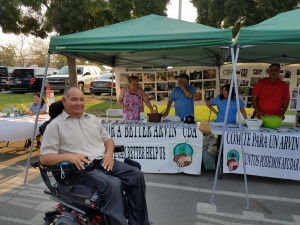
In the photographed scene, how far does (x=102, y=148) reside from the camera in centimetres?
314

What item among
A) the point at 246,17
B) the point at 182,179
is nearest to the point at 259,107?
the point at 182,179

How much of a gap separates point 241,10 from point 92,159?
11930mm

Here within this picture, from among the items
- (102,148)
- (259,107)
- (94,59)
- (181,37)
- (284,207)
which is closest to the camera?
(102,148)

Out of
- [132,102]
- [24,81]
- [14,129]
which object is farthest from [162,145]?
[24,81]

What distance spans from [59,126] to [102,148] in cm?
52

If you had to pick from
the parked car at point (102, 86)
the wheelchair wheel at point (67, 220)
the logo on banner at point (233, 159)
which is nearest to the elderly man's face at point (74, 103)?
the wheelchair wheel at point (67, 220)

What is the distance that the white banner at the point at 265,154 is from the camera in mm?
4629

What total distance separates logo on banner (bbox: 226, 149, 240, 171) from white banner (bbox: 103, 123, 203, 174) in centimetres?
46

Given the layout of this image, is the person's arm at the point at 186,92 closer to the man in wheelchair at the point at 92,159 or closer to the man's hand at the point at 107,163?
the man in wheelchair at the point at 92,159

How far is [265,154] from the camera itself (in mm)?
4707

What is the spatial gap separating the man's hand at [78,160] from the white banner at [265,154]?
269 centimetres

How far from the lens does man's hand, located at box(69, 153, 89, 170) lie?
2664 millimetres

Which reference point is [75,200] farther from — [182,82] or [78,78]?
[78,78]

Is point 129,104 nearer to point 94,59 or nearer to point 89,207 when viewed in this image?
point 94,59
